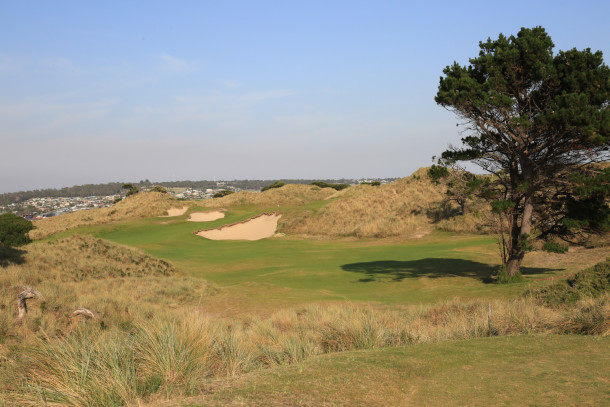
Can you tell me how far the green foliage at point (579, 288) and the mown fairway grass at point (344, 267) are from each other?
8.52ft

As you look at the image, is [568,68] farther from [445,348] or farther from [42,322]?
[42,322]

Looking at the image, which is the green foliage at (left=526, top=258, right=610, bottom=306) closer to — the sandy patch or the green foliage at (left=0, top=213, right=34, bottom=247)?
the green foliage at (left=0, top=213, right=34, bottom=247)

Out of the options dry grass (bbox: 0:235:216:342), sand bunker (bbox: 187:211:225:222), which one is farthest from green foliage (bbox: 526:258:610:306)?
sand bunker (bbox: 187:211:225:222)

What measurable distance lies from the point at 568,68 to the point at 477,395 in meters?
17.2

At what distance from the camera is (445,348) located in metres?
7.92

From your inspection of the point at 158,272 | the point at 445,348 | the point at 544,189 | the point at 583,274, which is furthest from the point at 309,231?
the point at 445,348

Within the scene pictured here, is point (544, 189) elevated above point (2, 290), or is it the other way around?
point (544, 189)

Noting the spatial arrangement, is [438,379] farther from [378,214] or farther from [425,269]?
[378,214]

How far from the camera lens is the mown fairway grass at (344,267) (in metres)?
18.9

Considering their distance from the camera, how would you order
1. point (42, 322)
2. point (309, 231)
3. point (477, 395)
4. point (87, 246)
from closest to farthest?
point (477, 395) → point (42, 322) → point (87, 246) → point (309, 231)

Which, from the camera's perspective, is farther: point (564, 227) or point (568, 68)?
point (564, 227)

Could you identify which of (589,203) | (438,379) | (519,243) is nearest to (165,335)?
(438,379)

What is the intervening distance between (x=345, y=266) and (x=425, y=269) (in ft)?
15.8

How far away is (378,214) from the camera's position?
50.9m
